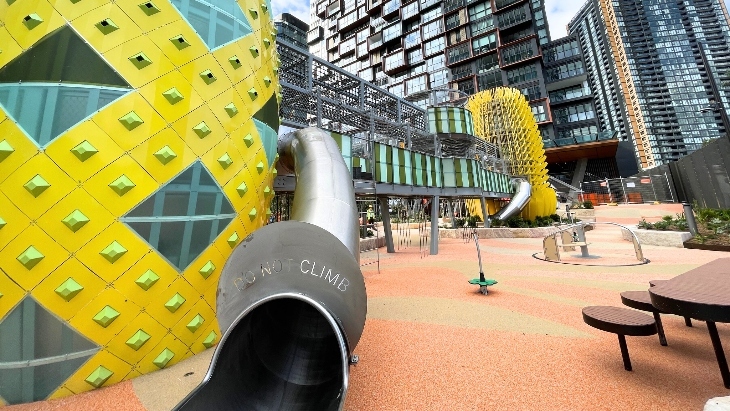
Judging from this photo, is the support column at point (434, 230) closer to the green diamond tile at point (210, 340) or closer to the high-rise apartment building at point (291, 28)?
the green diamond tile at point (210, 340)

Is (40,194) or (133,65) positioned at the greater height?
(133,65)

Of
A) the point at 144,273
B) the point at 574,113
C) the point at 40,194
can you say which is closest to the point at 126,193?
the point at 40,194

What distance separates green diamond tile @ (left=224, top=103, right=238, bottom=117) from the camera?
516 centimetres

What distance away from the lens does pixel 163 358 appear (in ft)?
15.0

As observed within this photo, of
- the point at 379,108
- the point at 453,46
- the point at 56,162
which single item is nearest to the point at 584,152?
the point at 453,46

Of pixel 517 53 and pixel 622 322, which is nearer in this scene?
pixel 622 322

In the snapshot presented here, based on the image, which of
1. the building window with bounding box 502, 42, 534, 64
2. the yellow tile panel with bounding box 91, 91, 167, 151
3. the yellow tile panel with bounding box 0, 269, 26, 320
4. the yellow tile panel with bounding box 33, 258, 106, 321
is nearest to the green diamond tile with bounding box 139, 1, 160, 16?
the yellow tile panel with bounding box 91, 91, 167, 151

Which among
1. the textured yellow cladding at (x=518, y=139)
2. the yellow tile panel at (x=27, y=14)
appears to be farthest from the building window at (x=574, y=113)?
the yellow tile panel at (x=27, y=14)

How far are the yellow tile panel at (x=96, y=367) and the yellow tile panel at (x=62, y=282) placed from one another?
69 cm

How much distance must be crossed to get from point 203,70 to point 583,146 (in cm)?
6164

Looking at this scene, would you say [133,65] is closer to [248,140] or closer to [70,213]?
[248,140]

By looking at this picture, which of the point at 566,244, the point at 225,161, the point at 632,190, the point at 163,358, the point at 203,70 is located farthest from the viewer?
the point at 632,190

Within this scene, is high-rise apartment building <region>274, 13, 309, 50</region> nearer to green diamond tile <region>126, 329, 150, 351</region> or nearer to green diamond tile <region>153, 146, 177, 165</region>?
green diamond tile <region>153, 146, 177, 165</region>

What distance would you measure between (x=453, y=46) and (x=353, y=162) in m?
64.7
